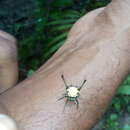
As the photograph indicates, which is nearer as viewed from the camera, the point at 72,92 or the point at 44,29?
the point at 72,92

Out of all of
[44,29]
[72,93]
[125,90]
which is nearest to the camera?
[72,93]

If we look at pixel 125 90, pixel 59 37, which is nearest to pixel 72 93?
pixel 125 90

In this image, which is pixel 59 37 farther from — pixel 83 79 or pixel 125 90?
pixel 83 79

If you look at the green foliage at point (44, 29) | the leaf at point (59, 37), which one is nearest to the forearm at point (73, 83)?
the leaf at point (59, 37)

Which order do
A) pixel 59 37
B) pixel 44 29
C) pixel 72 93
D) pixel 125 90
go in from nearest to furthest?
pixel 72 93 < pixel 125 90 < pixel 59 37 < pixel 44 29

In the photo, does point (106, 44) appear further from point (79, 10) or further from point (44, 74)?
point (79, 10)

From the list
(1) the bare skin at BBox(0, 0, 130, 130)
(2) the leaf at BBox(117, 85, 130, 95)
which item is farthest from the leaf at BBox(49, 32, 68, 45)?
(1) the bare skin at BBox(0, 0, 130, 130)

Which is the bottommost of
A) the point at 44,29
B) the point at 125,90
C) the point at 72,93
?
the point at 72,93

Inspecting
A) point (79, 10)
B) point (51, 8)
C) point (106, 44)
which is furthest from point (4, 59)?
point (79, 10)

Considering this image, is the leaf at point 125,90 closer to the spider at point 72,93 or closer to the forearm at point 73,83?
the forearm at point 73,83
